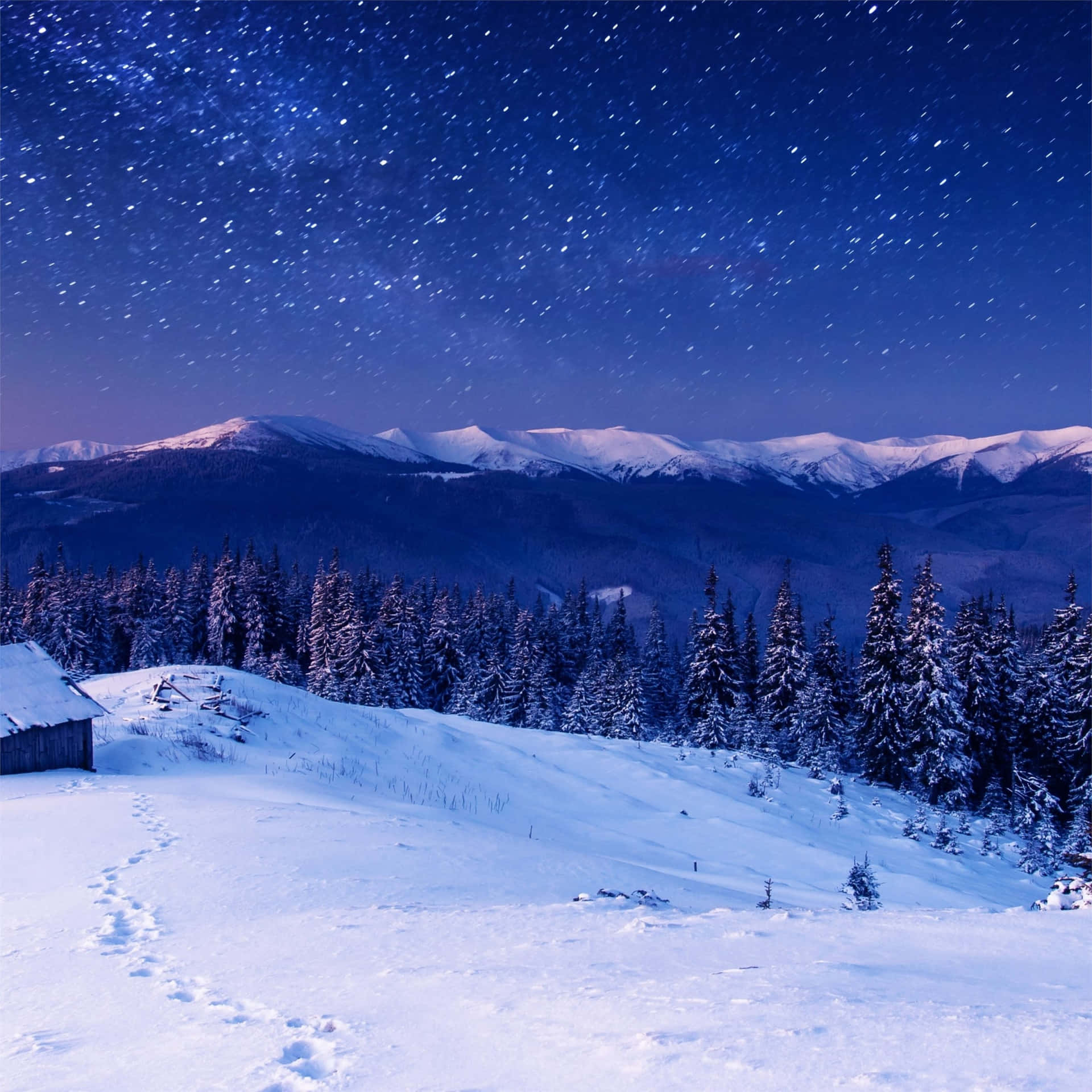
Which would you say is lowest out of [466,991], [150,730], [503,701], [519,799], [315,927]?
[503,701]

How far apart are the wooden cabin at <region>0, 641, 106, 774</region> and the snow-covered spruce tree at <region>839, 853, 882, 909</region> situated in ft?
57.5

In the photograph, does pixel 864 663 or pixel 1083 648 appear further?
pixel 864 663

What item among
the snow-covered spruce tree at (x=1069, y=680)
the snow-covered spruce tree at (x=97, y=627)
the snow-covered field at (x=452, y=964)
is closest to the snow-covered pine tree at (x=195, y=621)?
the snow-covered spruce tree at (x=97, y=627)

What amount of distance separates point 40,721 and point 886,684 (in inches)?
1379

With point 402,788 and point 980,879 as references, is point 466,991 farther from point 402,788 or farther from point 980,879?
point 980,879

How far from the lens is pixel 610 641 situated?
70.0m

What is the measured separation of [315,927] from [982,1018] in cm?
552

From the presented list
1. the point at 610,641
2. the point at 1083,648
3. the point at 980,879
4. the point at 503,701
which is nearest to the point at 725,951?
the point at 980,879

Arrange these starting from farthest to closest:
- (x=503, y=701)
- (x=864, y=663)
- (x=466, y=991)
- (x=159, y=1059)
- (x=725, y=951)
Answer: (x=503, y=701), (x=864, y=663), (x=725, y=951), (x=466, y=991), (x=159, y=1059)

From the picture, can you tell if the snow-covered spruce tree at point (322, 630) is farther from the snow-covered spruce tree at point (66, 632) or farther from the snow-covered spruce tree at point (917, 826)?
the snow-covered spruce tree at point (917, 826)

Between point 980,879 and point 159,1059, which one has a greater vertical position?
point 159,1059

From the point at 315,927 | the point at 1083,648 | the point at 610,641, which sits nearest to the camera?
the point at 315,927

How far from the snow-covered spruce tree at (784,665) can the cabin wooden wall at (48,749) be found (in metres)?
37.1

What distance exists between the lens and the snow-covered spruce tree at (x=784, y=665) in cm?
4466
